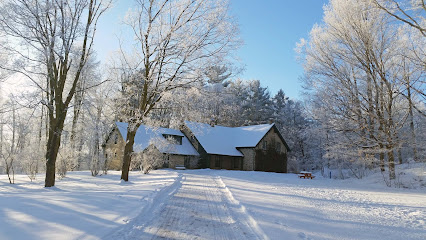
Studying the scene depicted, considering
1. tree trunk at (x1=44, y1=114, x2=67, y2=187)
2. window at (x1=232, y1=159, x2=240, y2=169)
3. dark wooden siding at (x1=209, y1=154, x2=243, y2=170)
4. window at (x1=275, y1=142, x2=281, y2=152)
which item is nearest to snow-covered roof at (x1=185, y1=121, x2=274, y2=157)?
dark wooden siding at (x1=209, y1=154, x2=243, y2=170)

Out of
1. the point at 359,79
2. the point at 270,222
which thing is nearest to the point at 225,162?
the point at 359,79

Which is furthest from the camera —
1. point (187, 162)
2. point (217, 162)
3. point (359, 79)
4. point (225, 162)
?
point (225, 162)

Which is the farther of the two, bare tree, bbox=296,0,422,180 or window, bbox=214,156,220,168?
window, bbox=214,156,220,168

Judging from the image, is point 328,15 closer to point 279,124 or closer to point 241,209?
point 241,209

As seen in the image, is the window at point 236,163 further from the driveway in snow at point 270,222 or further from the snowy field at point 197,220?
the snowy field at point 197,220

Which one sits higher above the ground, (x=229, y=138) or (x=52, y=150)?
(x=229, y=138)

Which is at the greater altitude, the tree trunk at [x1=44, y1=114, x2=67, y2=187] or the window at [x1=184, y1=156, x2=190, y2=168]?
the tree trunk at [x1=44, y1=114, x2=67, y2=187]

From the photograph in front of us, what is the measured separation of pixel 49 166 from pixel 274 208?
398 inches

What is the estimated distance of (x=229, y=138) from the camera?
1469 inches

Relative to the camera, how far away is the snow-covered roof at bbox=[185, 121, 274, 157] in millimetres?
33781

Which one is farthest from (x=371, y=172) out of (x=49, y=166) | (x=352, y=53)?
(x=49, y=166)

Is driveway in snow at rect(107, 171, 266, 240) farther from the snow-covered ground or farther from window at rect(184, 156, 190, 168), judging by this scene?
window at rect(184, 156, 190, 168)

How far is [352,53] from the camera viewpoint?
634 inches

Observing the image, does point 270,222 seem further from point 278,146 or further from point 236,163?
point 278,146
